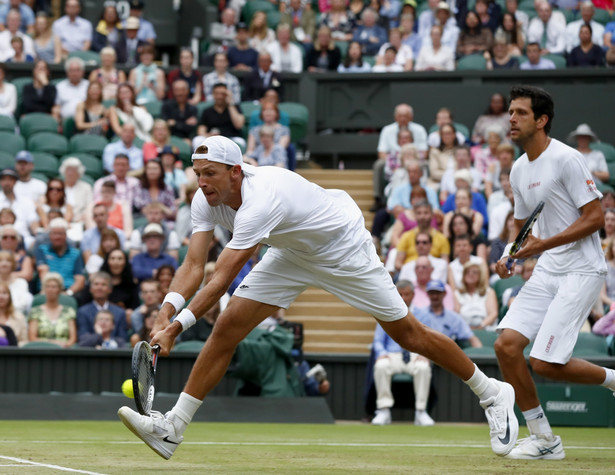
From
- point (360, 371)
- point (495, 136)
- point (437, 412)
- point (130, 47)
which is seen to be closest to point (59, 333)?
point (360, 371)

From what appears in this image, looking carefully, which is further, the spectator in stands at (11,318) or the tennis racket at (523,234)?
the spectator in stands at (11,318)

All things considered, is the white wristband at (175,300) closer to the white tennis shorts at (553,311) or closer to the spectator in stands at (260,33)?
the white tennis shorts at (553,311)

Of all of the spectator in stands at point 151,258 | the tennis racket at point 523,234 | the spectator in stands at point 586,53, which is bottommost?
the spectator in stands at point 151,258

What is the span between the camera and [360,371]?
42.6 feet

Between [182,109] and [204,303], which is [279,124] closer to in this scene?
[182,109]

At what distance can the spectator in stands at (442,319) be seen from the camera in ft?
41.8

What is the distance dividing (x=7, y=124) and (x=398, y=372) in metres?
7.35

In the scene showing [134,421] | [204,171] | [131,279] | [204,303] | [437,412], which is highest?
[204,171]

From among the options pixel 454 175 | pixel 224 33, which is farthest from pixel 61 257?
pixel 224 33

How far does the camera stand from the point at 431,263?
13922 mm

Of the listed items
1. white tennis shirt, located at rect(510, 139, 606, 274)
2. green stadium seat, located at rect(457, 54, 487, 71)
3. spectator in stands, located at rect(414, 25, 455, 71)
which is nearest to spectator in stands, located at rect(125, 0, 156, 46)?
spectator in stands, located at rect(414, 25, 455, 71)

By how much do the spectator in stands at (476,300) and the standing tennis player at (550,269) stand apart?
6022mm

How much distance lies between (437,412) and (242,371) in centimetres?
217

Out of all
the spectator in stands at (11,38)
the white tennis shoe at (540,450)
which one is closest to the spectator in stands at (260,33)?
the spectator in stands at (11,38)
